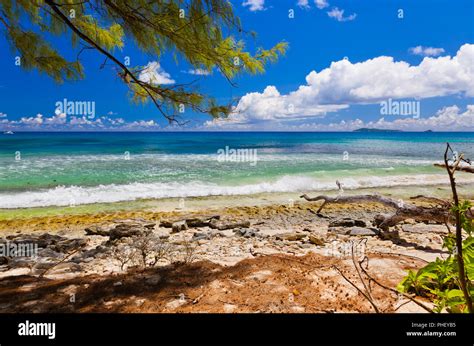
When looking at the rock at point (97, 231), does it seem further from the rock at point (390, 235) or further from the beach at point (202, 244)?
the rock at point (390, 235)

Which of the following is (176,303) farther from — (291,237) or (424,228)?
(424,228)

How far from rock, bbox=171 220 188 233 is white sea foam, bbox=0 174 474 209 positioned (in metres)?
4.68

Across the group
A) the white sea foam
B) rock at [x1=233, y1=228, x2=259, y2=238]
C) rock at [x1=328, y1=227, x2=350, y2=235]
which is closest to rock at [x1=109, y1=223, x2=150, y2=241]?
rock at [x1=233, y1=228, x2=259, y2=238]

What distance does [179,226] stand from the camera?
7.79 metres

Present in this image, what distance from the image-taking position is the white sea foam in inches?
457

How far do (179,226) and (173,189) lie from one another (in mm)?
6136

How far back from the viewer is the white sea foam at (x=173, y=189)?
38.1 feet

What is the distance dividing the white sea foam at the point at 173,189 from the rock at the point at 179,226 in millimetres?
4677

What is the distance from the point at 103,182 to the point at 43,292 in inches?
509

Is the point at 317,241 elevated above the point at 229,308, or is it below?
below

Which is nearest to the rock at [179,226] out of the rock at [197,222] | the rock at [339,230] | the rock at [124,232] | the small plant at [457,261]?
the rock at [197,222]

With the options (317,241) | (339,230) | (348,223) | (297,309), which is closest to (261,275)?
(297,309)

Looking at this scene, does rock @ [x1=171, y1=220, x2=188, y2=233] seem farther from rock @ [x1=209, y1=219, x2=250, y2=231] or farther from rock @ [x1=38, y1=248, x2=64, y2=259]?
rock @ [x1=38, y1=248, x2=64, y2=259]
